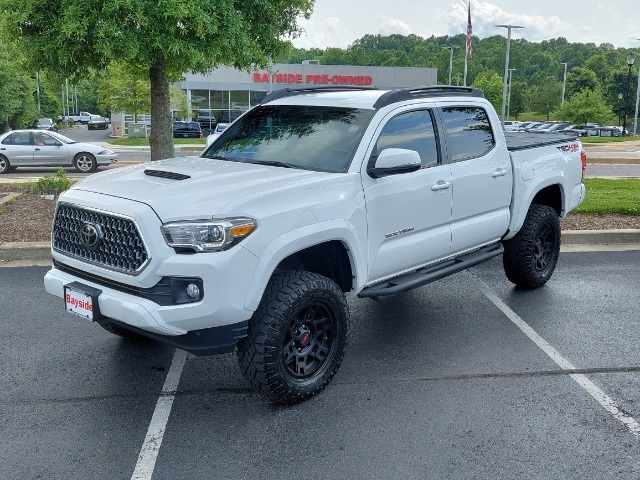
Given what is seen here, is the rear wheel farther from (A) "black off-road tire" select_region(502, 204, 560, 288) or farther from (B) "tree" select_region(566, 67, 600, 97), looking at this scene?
(B) "tree" select_region(566, 67, 600, 97)

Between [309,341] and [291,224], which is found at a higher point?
[291,224]

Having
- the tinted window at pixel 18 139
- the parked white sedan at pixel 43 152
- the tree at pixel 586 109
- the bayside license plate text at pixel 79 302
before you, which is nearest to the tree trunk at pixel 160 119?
the bayside license plate text at pixel 79 302

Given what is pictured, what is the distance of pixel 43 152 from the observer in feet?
65.7

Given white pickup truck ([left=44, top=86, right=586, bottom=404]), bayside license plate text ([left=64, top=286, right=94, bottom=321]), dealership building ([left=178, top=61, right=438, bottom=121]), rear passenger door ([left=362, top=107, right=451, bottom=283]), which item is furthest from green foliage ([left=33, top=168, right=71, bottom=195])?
dealership building ([left=178, top=61, right=438, bottom=121])

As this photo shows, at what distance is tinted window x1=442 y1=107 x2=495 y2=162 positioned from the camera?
5703 millimetres

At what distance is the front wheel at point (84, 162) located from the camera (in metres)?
20.4

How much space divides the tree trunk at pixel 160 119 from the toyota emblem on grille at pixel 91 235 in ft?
21.3

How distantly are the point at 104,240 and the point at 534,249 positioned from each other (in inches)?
173

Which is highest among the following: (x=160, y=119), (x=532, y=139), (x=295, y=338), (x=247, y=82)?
(x=247, y=82)

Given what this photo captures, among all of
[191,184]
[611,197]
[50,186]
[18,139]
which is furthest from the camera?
[18,139]

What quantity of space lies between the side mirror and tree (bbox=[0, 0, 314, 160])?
4428 mm

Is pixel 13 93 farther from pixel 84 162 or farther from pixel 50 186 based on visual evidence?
pixel 50 186

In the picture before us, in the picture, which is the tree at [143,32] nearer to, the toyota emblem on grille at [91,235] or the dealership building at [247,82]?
the toyota emblem on grille at [91,235]

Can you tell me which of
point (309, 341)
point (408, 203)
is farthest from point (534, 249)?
point (309, 341)
